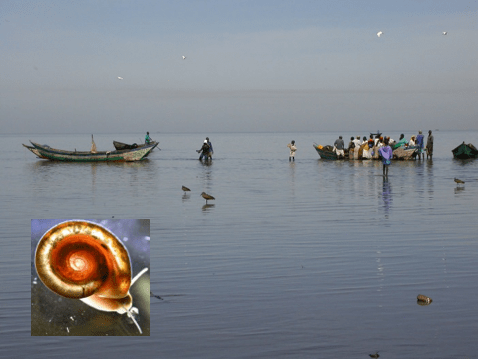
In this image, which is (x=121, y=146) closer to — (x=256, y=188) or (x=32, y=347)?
(x=256, y=188)

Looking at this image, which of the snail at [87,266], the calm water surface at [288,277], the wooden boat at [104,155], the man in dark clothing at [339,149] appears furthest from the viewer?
the wooden boat at [104,155]

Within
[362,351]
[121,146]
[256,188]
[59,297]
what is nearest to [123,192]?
[256,188]

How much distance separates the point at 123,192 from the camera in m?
26.3

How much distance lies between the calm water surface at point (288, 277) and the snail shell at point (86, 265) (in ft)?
0.61

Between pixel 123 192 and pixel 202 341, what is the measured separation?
19.7 meters

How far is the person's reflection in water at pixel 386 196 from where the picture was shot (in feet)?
63.0

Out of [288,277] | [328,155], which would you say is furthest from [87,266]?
[328,155]

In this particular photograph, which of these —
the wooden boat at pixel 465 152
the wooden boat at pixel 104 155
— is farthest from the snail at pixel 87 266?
the wooden boat at pixel 465 152

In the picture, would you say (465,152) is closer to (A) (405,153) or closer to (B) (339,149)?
(A) (405,153)

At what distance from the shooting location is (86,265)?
162 inches

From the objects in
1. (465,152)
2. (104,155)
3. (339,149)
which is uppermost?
(339,149)

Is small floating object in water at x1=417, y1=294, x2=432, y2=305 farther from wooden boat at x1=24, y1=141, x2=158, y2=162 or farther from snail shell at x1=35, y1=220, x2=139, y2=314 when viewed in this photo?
wooden boat at x1=24, y1=141, x2=158, y2=162

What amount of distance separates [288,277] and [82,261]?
6.30 metres

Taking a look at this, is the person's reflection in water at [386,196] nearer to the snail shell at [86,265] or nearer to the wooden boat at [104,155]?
the snail shell at [86,265]
